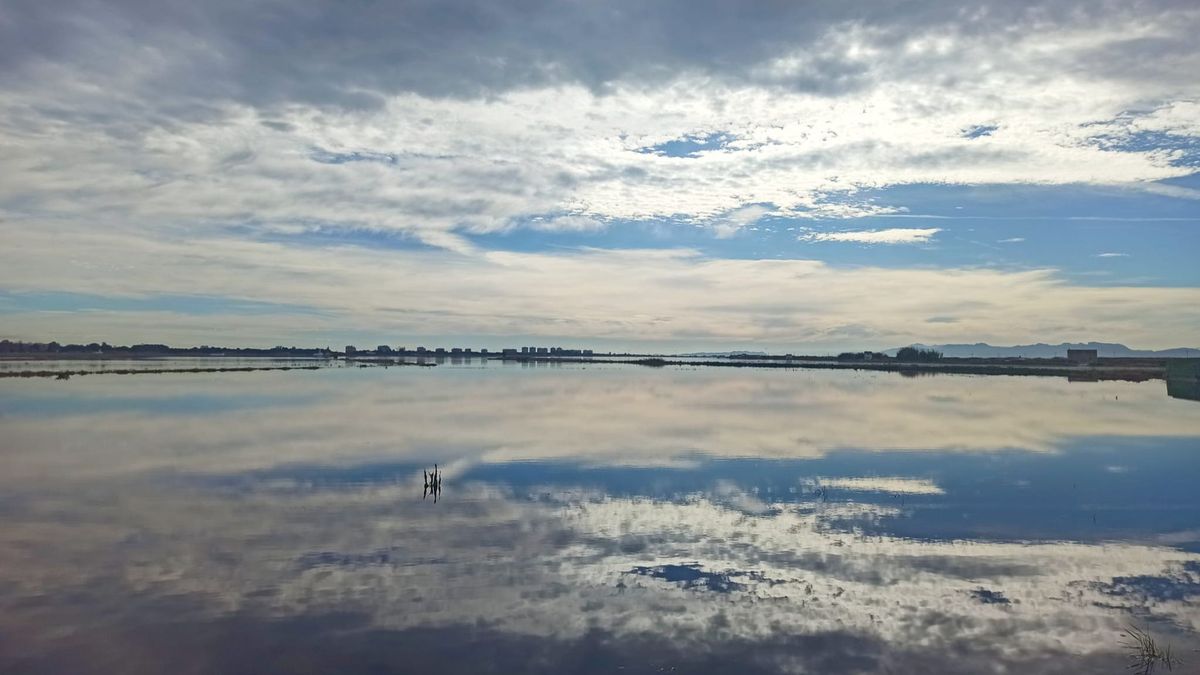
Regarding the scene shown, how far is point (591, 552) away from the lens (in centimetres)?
1554

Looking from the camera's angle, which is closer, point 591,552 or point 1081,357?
point 591,552

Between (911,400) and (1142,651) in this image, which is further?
(911,400)

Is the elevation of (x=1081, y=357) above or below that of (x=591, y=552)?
above

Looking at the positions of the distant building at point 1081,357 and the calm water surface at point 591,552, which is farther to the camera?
the distant building at point 1081,357

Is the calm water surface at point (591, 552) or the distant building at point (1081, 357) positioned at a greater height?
the distant building at point (1081, 357)

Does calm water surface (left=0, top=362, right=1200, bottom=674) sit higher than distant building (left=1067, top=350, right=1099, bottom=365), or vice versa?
distant building (left=1067, top=350, right=1099, bottom=365)

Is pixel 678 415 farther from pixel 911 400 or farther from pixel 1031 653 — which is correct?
pixel 1031 653

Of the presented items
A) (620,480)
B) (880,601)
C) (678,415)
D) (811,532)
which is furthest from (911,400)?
(880,601)

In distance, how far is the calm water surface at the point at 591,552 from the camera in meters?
10.9

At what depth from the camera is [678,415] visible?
44.5m

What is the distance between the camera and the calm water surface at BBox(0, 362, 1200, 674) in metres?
10.9

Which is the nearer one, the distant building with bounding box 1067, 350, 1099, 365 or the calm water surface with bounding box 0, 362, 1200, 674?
the calm water surface with bounding box 0, 362, 1200, 674

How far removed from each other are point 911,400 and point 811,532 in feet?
138

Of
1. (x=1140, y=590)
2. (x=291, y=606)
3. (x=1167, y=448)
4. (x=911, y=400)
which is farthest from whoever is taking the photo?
(x=911, y=400)
